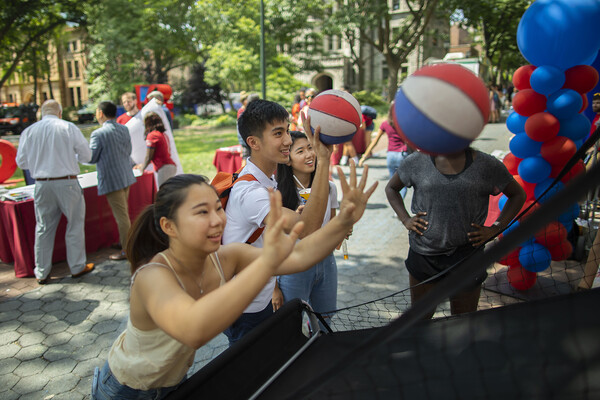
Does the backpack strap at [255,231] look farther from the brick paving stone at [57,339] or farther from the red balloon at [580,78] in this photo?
the red balloon at [580,78]

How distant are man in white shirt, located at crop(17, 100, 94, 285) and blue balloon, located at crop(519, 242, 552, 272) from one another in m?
4.99

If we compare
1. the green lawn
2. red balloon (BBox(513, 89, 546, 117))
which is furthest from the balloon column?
the green lawn

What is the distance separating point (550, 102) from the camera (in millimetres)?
3820

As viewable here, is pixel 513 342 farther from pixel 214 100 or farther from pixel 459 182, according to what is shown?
pixel 214 100

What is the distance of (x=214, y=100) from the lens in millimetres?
33594

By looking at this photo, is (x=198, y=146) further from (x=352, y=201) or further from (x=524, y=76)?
(x=352, y=201)

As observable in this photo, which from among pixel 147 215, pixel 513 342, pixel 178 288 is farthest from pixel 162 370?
pixel 513 342

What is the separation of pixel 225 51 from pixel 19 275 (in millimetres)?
21157

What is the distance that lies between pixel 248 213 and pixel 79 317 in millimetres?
2992

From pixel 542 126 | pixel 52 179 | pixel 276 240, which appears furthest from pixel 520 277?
pixel 52 179

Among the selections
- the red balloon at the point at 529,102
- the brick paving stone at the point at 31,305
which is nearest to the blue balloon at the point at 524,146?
the red balloon at the point at 529,102

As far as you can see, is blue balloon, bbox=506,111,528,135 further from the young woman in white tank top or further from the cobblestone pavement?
the young woman in white tank top

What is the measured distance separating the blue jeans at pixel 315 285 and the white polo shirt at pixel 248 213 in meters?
0.31

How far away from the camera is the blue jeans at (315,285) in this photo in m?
2.69
